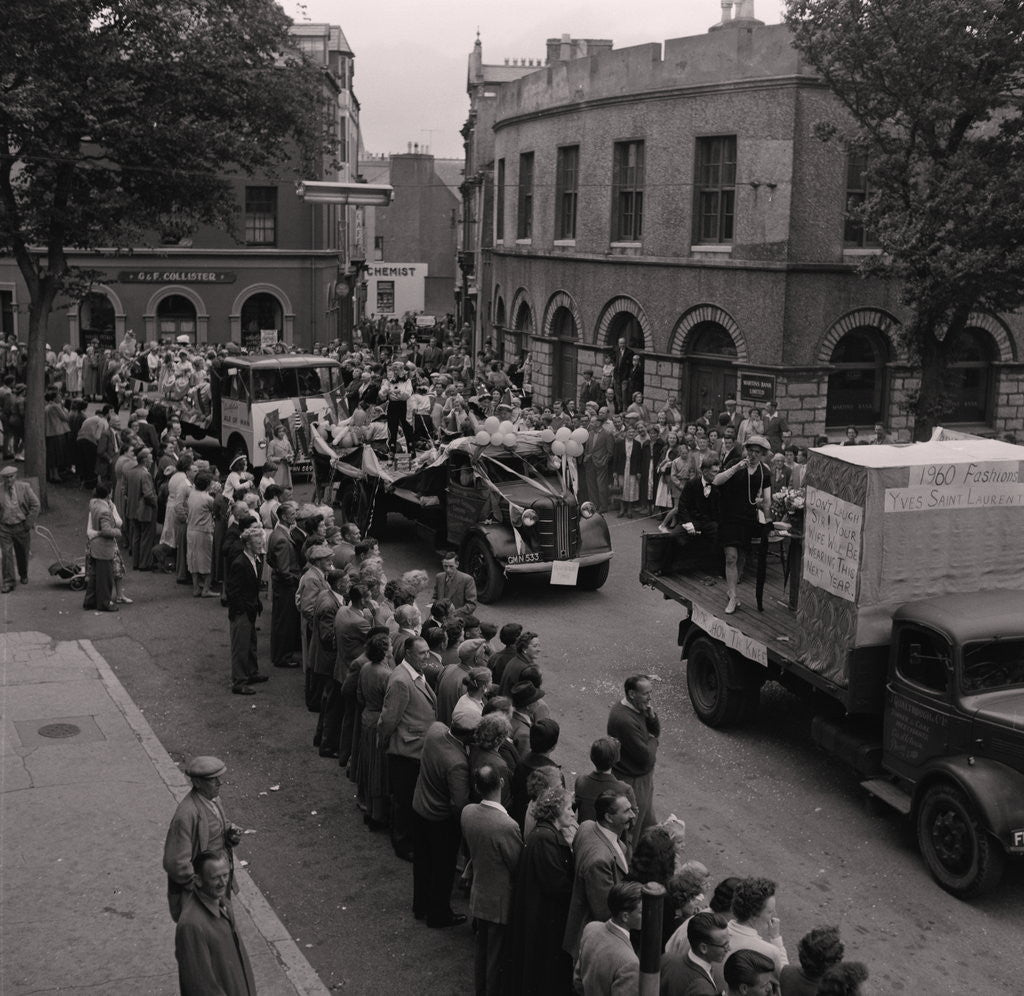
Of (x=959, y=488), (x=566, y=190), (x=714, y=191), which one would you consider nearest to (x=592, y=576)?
(x=959, y=488)

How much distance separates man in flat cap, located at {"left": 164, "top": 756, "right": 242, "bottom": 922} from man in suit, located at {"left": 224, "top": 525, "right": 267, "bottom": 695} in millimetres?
5518

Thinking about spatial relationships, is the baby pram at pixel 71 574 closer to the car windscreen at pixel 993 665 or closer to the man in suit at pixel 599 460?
the man in suit at pixel 599 460

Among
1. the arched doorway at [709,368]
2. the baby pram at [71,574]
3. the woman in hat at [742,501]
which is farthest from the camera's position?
the arched doorway at [709,368]

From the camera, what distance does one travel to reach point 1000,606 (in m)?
9.49

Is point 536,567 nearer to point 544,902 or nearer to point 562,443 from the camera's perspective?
point 562,443

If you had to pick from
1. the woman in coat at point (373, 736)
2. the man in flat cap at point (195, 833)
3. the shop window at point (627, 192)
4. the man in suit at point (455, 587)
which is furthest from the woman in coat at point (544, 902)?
the shop window at point (627, 192)

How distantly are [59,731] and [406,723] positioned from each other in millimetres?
4386

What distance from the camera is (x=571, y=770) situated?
11.0m

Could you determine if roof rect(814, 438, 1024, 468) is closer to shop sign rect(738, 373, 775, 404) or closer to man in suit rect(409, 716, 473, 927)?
man in suit rect(409, 716, 473, 927)

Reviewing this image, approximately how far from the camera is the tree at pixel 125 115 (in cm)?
1889

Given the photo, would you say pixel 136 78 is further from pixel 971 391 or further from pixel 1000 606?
pixel 971 391

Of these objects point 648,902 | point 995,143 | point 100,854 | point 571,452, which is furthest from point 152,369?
point 648,902

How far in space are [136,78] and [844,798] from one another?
15.5 metres

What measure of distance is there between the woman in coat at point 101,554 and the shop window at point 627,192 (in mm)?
16522
